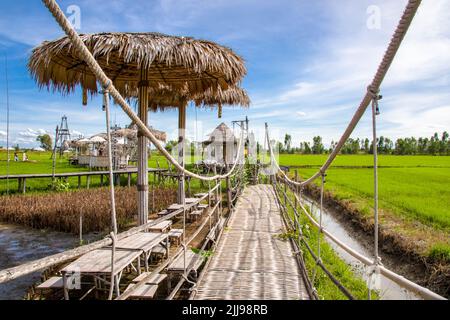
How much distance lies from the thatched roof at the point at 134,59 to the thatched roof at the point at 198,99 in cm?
182

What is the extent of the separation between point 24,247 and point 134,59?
11.0 ft

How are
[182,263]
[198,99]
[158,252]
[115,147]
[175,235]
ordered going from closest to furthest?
[182,263], [158,252], [175,235], [198,99], [115,147]

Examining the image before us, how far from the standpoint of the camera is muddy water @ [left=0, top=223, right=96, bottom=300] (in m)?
3.41

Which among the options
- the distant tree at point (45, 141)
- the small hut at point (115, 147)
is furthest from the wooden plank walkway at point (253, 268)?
the distant tree at point (45, 141)

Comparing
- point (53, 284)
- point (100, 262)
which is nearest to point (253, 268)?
point (100, 262)

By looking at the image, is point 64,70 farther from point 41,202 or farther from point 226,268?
point 41,202

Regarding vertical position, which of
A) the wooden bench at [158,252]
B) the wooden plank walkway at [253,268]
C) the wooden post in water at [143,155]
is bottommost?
the wooden bench at [158,252]

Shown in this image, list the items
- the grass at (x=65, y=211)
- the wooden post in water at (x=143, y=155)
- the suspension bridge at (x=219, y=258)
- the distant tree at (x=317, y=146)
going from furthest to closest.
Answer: the distant tree at (x=317, y=146), the grass at (x=65, y=211), the wooden post in water at (x=143, y=155), the suspension bridge at (x=219, y=258)

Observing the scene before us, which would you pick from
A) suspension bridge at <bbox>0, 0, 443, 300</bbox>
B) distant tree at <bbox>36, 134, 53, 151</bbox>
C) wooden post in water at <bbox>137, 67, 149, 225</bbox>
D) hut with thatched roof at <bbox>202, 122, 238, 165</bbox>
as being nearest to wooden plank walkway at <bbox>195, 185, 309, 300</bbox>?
suspension bridge at <bbox>0, 0, 443, 300</bbox>

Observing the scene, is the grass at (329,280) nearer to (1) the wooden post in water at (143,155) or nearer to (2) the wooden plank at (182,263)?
(2) the wooden plank at (182,263)

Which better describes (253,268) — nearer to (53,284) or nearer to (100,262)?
(100,262)

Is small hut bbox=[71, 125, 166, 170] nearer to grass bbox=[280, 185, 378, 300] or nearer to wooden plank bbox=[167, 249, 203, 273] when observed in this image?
grass bbox=[280, 185, 378, 300]

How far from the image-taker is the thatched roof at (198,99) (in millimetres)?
6746

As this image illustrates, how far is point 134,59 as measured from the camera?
11.7 ft
